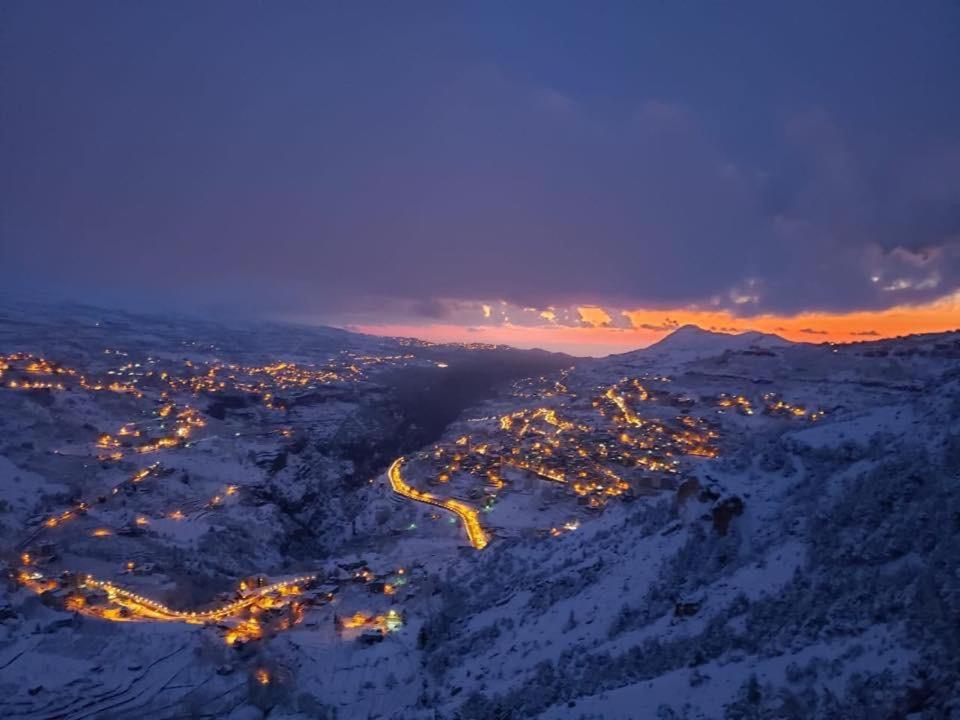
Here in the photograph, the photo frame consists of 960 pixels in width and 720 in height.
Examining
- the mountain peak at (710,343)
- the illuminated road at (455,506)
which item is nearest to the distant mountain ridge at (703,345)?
A: the mountain peak at (710,343)

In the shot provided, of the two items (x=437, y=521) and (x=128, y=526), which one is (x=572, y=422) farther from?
(x=128, y=526)

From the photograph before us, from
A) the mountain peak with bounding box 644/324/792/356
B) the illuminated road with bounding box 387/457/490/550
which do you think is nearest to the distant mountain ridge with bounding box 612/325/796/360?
the mountain peak with bounding box 644/324/792/356

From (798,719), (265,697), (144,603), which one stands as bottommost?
(144,603)

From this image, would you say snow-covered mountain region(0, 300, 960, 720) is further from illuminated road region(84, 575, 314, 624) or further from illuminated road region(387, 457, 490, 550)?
illuminated road region(387, 457, 490, 550)

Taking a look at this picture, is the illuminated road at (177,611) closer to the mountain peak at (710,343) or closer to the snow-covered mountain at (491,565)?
the snow-covered mountain at (491,565)

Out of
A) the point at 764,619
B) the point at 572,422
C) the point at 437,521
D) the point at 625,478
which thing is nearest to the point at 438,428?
the point at 572,422

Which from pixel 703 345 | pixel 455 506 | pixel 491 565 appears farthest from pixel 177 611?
pixel 703 345

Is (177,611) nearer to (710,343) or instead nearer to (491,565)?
(491,565)
